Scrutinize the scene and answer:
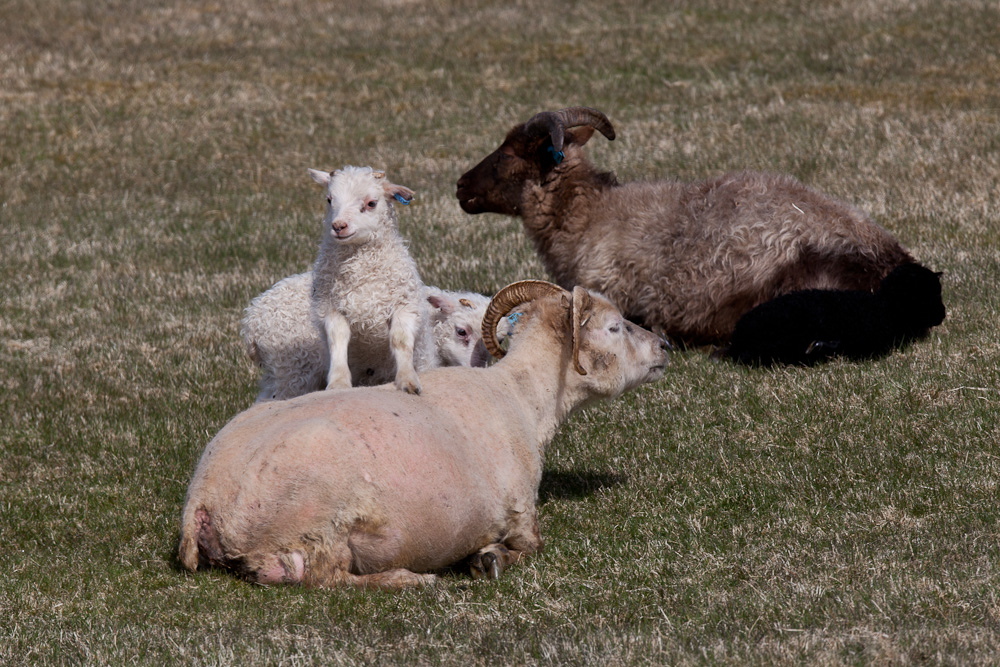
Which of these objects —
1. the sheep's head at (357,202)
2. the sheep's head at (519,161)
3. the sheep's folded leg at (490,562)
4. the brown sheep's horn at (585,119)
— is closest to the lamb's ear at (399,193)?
the sheep's head at (357,202)

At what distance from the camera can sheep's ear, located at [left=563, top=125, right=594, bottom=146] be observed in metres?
11.2

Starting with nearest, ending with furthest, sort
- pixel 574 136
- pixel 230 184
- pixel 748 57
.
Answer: pixel 574 136, pixel 230 184, pixel 748 57

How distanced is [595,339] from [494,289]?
5082 mm

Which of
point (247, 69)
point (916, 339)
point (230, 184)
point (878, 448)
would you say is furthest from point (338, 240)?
point (247, 69)

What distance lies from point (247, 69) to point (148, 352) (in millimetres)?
14133

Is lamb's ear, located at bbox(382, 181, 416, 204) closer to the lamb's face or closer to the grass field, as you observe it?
the lamb's face

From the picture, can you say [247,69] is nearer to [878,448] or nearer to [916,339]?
[916,339]

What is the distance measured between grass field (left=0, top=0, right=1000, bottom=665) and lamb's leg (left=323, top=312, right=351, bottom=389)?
3.89 feet

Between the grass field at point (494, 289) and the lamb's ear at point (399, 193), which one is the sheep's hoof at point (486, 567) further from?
the lamb's ear at point (399, 193)

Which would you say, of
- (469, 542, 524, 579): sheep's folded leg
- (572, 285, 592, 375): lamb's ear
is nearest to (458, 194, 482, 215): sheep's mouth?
(572, 285, 592, 375): lamb's ear

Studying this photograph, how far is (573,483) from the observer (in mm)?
7270

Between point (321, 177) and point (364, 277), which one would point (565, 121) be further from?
point (364, 277)

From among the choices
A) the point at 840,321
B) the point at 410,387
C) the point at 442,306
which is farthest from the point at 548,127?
the point at 410,387

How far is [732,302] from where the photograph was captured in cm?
991
